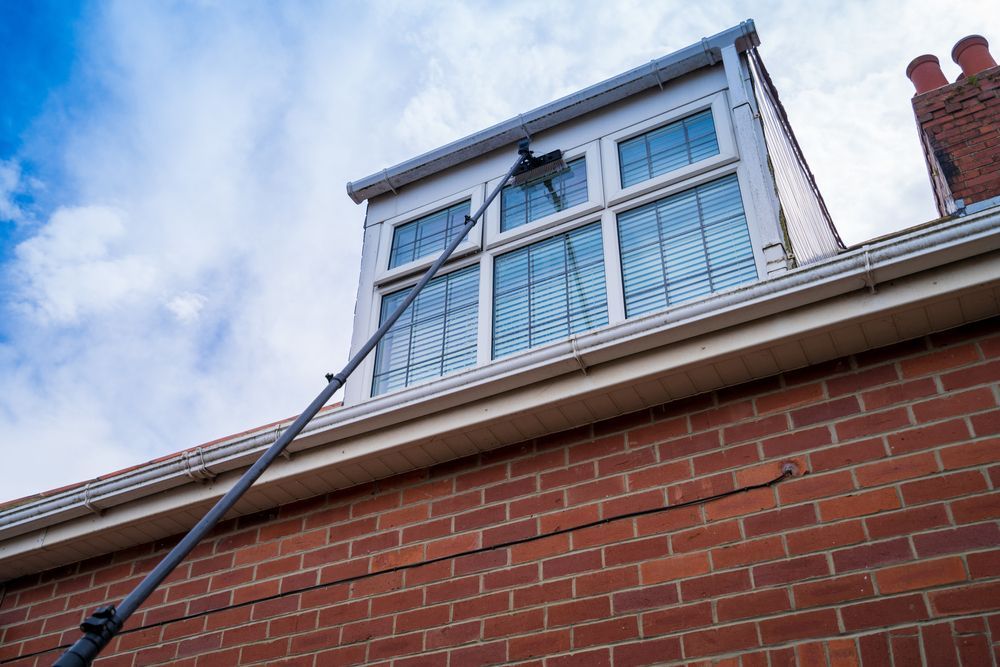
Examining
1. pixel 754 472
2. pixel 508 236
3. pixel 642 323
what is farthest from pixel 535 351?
pixel 508 236

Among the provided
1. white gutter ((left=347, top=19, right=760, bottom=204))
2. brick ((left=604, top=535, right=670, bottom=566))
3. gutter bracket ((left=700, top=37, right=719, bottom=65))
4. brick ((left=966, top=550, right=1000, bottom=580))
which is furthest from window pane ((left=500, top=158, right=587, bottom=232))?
brick ((left=966, top=550, right=1000, bottom=580))

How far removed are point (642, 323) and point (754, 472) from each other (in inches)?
31.0

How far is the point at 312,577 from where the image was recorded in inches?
171

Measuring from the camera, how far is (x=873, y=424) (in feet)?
11.7

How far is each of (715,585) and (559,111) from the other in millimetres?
3565

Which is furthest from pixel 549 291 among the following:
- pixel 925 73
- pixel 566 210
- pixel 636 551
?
pixel 925 73

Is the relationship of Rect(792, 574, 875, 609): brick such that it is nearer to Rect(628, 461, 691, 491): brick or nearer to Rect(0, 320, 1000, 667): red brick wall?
Rect(0, 320, 1000, 667): red brick wall

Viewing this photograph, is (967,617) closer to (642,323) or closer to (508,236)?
(642,323)

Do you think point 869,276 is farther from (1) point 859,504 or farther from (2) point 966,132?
(2) point 966,132

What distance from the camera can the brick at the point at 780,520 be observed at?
11.3ft

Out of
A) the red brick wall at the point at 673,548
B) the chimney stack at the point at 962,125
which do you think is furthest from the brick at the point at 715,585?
the chimney stack at the point at 962,125

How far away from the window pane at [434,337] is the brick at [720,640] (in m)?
2.10

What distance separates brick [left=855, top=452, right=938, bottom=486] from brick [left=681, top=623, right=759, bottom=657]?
72cm

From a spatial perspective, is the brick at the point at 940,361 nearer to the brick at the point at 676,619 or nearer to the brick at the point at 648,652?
the brick at the point at 676,619
